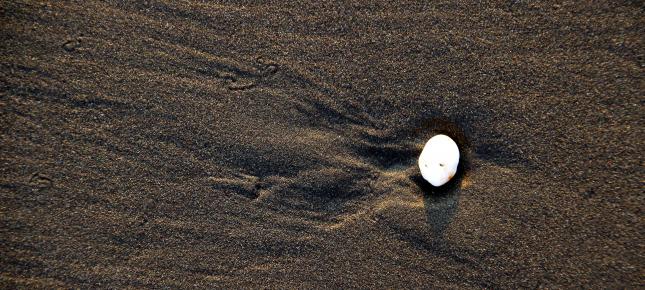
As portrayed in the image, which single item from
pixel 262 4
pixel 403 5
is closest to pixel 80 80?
pixel 262 4

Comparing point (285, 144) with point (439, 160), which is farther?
point (285, 144)

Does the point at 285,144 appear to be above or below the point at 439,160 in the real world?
below

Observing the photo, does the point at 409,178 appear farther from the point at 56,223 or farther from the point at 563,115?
the point at 56,223

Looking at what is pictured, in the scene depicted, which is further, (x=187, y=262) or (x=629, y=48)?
(x=187, y=262)
